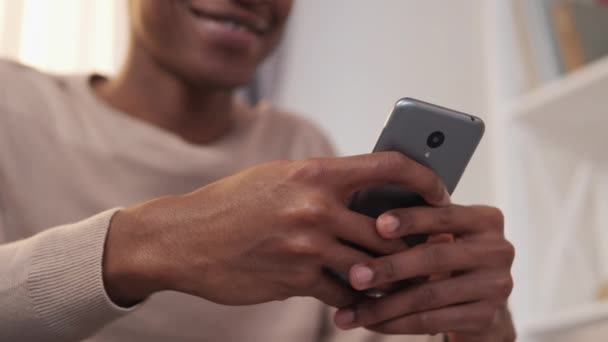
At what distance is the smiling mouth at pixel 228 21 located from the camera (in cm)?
90

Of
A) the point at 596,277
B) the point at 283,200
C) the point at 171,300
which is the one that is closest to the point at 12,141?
the point at 171,300

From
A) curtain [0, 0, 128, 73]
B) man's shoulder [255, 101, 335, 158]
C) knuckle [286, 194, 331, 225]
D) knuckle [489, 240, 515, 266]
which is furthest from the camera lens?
curtain [0, 0, 128, 73]

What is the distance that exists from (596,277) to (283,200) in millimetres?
973

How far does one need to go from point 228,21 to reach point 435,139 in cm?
51

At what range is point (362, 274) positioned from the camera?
0.46 m

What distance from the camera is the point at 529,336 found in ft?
3.59

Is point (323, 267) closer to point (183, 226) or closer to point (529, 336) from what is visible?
point (183, 226)

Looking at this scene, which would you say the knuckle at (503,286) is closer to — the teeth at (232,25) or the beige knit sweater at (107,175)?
the beige knit sweater at (107,175)

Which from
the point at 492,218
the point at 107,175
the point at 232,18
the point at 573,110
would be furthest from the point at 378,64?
the point at 492,218

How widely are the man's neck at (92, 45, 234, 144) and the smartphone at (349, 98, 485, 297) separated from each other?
524mm

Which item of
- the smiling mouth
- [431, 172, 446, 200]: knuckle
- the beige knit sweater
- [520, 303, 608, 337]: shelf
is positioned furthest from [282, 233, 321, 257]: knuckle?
[520, 303, 608, 337]: shelf

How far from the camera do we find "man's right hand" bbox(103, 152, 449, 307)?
0.44m

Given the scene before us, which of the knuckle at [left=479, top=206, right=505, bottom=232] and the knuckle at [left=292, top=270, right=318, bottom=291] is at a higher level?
the knuckle at [left=479, top=206, right=505, bottom=232]

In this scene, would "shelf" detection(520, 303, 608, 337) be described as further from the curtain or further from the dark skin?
the curtain
